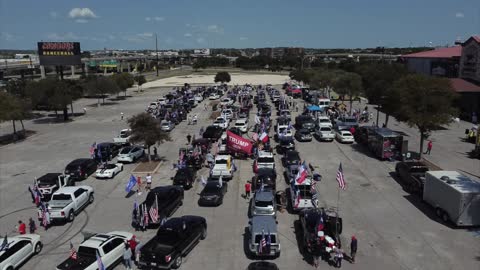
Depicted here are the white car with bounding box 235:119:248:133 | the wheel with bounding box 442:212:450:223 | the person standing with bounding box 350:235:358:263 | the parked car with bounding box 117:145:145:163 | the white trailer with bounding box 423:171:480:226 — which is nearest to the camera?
the person standing with bounding box 350:235:358:263

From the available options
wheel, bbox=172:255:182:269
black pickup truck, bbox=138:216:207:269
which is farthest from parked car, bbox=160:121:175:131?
wheel, bbox=172:255:182:269

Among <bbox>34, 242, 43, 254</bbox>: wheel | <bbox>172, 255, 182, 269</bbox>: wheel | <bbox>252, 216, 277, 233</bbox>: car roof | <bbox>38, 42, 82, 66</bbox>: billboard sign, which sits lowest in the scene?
<bbox>34, 242, 43, 254</bbox>: wheel

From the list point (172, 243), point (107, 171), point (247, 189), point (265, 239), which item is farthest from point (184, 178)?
point (265, 239)

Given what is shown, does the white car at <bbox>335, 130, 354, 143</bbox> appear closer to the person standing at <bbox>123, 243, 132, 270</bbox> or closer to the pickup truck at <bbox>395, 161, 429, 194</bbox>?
the pickup truck at <bbox>395, 161, 429, 194</bbox>

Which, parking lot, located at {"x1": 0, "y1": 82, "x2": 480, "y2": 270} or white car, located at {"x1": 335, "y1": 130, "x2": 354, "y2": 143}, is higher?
white car, located at {"x1": 335, "y1": 130, "x2": 354, "y2": 143}

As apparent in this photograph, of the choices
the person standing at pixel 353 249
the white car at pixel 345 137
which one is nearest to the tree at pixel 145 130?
the white car at pixel 345 137

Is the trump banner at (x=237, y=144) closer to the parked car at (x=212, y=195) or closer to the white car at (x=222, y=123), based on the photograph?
the parked car at (x=212, y=195)
